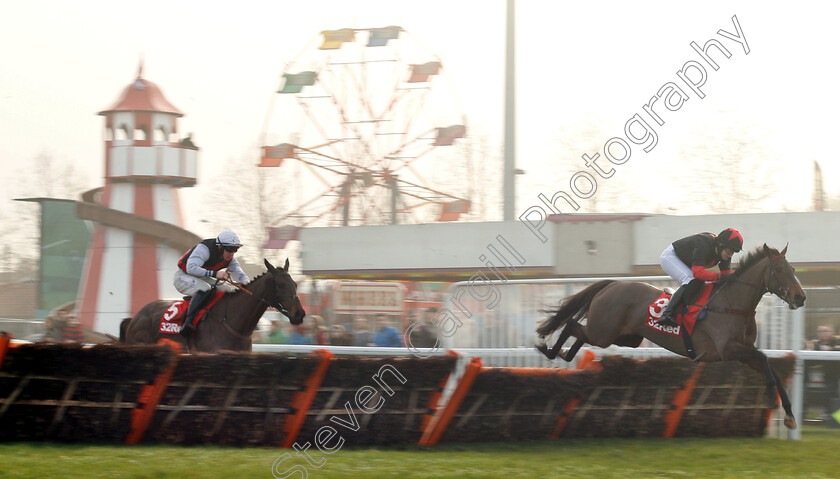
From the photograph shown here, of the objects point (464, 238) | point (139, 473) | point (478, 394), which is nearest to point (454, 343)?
point (478, 394)

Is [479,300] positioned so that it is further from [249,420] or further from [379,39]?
[379,39]

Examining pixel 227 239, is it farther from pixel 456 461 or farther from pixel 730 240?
pixel 730 240

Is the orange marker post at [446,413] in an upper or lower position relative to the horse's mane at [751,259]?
lower

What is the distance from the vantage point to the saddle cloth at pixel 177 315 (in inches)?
289

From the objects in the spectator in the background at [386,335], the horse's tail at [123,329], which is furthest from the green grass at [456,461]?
the spectator in the background at [386,335]

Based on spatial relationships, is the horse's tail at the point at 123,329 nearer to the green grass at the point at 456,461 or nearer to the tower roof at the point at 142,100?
the green grass at the point at 456,461

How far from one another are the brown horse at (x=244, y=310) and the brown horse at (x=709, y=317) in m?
2.13

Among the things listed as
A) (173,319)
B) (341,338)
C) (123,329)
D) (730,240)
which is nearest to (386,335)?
(341,338)

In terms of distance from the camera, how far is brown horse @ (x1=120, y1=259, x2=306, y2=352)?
7164 mm

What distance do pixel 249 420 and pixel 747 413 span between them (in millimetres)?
3678

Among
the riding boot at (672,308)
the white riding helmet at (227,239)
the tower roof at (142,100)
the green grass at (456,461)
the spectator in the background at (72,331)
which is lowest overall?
the green grass at (456,461)

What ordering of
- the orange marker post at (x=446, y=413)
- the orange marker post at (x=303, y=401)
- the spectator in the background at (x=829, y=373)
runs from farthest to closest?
the spectator in the background at (x=829, y=373) → the orange marker post at (x=446, y=413) → the orange marker post at (x=303, y=401)

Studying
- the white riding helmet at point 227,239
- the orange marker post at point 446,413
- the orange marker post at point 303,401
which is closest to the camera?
the orange marker post at point 303,401

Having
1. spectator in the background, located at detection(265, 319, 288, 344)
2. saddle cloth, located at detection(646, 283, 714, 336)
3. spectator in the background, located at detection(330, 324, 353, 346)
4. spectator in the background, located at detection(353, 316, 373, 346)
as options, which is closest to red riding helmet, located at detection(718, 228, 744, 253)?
saddle cloth, located at detection(646, 283, 714, 336)
